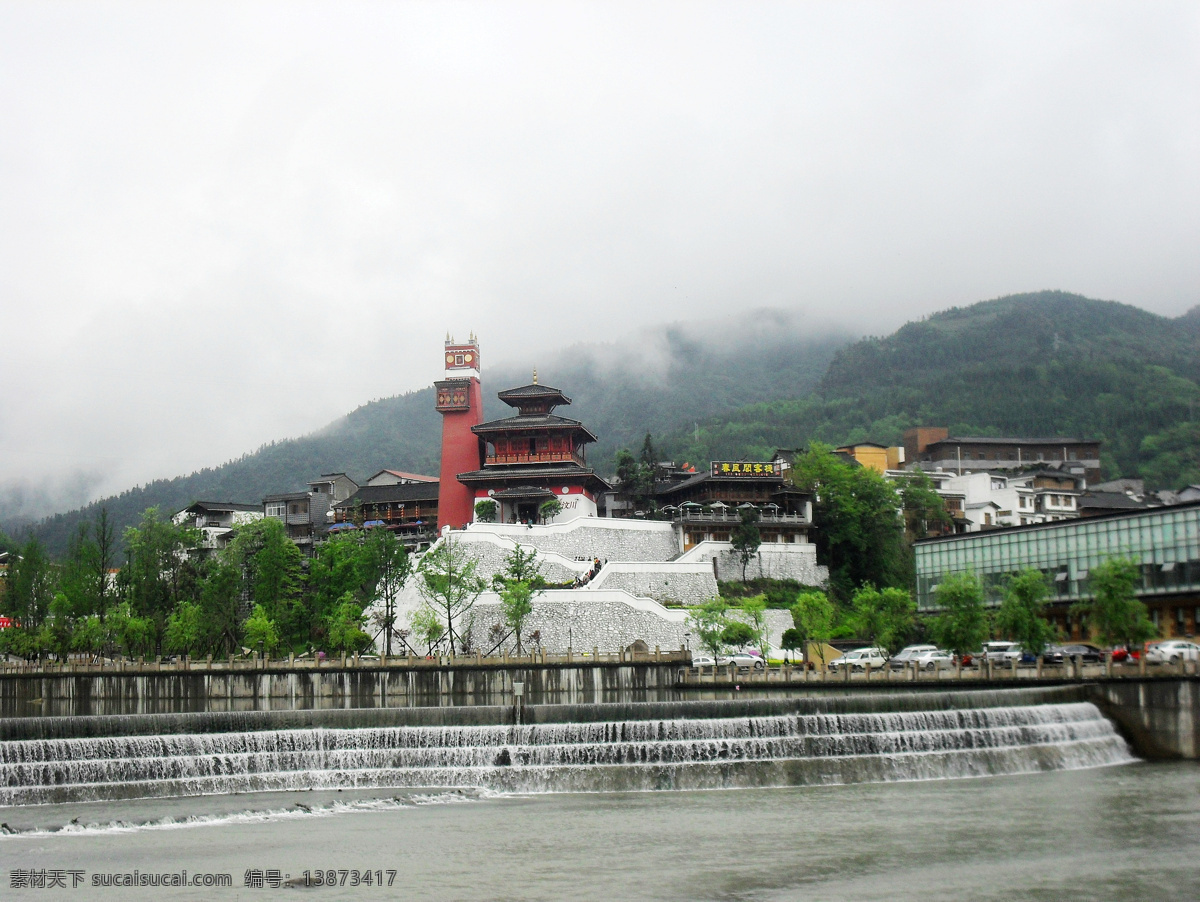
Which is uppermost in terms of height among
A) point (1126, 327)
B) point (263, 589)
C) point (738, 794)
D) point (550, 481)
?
point (1126, 327)

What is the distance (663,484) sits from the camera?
81938mm

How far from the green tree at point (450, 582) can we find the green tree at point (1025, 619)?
83.8 ft

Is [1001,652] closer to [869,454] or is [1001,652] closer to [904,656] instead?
[904,656]

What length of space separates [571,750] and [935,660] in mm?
21185

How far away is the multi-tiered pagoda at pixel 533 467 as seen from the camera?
234 feet

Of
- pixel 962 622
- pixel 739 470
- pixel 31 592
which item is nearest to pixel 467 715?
pixel 962 622

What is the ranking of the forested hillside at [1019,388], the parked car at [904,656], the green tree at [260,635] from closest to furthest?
the parked car at [904,656], the green tree at [260,635], the forested hillside at [1019,388]

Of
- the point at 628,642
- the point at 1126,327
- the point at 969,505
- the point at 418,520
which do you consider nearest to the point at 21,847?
the point at 628,642

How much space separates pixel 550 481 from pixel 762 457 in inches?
2138

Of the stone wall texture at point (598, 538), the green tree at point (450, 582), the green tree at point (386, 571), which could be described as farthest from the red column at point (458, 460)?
the green tree at point (450, 582)

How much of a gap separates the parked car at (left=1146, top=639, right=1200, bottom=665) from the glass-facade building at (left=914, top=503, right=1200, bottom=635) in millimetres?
6999

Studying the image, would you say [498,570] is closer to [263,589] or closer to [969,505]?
[263,589]

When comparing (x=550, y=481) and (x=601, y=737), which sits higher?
(x=550, y=481)

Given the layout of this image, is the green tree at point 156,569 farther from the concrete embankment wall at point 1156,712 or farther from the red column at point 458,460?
the concrete embankment wall at point 1156,712
